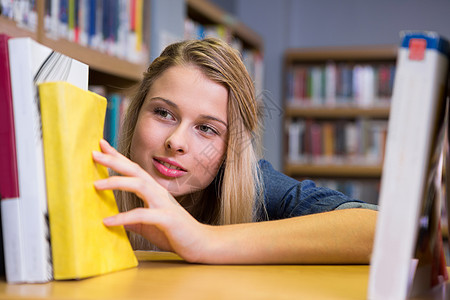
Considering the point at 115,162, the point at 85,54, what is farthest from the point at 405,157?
the point at 85,54

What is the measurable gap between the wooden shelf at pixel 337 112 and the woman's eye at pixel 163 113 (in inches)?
112

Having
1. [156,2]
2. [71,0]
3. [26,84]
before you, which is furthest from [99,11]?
[26,84]

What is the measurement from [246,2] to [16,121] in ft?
12.7

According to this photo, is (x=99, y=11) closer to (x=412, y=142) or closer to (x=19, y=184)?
(x=19, y=184)

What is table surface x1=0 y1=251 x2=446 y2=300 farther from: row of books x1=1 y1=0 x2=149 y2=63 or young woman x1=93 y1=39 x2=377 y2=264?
row of books x1=1 y1=0 x2=149 y2=63

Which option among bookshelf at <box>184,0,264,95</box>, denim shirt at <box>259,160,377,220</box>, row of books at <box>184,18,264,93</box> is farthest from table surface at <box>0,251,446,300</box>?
bookshelf at <box>184,0,264,95</box>

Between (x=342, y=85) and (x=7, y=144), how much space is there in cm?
347

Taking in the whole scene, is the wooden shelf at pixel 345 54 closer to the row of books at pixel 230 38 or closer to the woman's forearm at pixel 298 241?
the row of books at pixel 230 38

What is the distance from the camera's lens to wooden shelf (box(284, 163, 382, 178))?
3683 mm

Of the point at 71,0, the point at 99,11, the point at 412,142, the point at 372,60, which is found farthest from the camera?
the point at 372,60

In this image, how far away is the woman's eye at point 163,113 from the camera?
3.51 feet

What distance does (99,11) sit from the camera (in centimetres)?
189

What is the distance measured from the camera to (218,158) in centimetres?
111

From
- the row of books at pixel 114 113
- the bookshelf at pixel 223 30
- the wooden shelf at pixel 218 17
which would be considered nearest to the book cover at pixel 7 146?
the row of books at pixel 114 113
